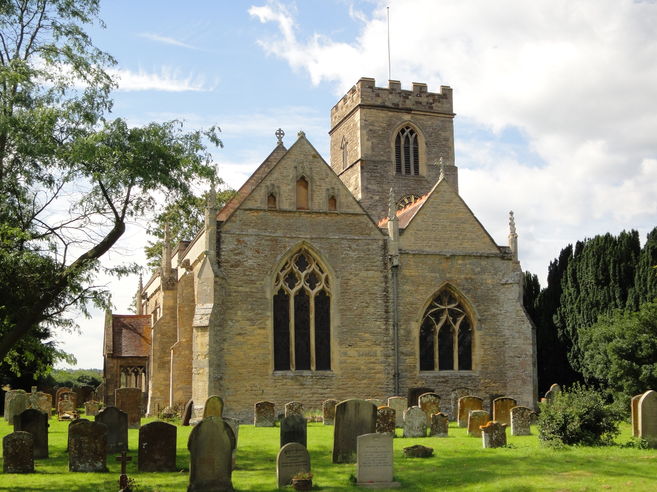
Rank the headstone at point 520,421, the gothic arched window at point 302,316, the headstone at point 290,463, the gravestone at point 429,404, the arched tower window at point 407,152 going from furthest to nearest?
the arched tower window at point 407,152 → the gothic arched window at point 302,316 → the gravestone at point 429,404 → the headstone at point 520,421 → the headstone at point 290,463

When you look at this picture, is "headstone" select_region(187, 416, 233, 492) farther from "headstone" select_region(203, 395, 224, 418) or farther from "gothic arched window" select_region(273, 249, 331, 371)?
"gothic arched window" select_region(273, 249, 331, 371)

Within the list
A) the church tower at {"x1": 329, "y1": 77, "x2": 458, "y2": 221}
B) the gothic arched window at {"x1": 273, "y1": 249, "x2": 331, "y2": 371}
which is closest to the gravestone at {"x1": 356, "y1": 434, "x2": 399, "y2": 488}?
the gothic arched window at {"x1": 273, "y1": 249, "x2": 331, "y2": 371}

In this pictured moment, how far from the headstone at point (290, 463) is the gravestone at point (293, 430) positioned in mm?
2025

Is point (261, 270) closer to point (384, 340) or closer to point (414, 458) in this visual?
point (384, 340)

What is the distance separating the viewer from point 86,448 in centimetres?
1387

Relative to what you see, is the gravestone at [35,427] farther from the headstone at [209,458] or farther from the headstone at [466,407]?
the headstone at [466,407]

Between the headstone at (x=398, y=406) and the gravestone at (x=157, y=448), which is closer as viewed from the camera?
the gravestone at (x=157, y=448)

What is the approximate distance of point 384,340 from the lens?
2423cm

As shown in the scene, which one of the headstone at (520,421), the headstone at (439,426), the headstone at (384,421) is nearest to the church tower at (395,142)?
the headstone at (520,421)

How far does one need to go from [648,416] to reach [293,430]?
23.5 ft

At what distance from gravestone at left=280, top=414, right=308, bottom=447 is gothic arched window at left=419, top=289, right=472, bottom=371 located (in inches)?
421

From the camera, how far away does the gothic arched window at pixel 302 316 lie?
23.7 metres

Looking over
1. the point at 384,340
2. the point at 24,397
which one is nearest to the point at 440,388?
the point at 384,340

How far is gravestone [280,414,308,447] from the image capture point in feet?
47.9
